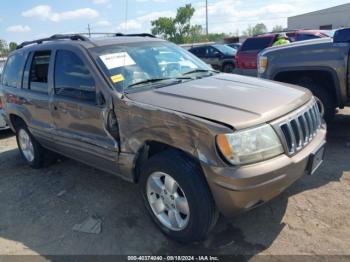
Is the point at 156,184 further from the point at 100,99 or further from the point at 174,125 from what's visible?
the point at 100,99

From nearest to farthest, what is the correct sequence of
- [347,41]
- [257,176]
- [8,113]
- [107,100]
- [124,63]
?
[257,176] < [107,100] < [124,63] < [347,41] < [8,113]

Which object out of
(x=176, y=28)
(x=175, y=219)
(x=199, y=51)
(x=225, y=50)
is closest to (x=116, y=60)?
(x=175, y=219)

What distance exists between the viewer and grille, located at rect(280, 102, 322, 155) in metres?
2.81

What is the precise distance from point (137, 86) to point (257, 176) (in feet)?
5.04

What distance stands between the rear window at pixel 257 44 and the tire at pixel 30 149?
895 cm

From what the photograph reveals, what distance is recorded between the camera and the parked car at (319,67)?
15.6 ft

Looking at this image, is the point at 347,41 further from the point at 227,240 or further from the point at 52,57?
the point at 52,57

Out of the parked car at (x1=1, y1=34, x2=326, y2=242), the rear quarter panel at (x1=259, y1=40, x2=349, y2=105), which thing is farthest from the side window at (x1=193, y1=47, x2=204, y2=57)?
the parked car at (x1=1, y1=34, x2=326, y2=242)

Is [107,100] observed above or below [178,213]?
above

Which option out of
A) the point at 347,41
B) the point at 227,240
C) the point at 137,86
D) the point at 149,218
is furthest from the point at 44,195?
the point at 347,41

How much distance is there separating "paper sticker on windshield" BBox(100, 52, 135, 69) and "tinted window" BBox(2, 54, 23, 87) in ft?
6.66

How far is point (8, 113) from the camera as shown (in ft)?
17.9

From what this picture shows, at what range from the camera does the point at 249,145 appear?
2607 millimetres

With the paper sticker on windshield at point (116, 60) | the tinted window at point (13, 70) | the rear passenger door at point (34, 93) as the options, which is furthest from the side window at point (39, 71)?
the paper sticker on windshield at point (116, 60)
